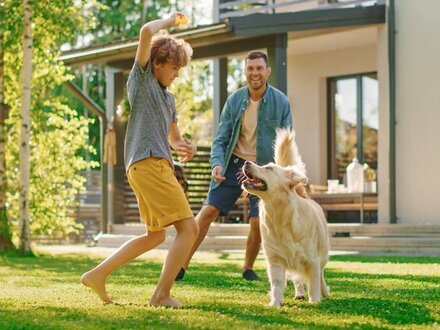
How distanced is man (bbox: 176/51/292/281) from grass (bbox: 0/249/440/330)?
2.06ft

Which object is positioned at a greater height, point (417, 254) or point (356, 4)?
point (356, 4)

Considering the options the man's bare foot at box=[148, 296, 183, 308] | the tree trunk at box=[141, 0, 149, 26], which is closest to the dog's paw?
the man's bare foot at box=[148, 296, 183, 308]

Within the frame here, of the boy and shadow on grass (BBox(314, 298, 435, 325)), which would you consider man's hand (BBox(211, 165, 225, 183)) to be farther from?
the boy

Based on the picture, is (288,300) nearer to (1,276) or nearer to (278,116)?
(278,116)

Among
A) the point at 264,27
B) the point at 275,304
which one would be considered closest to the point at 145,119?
the point at 275,304

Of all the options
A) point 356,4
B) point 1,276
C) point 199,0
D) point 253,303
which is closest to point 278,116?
point 253,303

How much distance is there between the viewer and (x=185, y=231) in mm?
6730

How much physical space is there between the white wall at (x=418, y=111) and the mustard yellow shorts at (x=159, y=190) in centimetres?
919

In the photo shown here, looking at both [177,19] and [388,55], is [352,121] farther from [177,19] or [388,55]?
[177,19]

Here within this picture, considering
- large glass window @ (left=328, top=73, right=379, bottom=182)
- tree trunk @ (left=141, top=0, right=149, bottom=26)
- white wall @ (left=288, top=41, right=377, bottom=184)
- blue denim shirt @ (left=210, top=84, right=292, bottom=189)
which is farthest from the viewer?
tree trunk @ (left=141, top=0, right=149, bottom=26)

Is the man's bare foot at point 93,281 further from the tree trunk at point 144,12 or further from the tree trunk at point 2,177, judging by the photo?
the tree trunk at point 144,12

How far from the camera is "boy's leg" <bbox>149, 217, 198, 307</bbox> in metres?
6.68

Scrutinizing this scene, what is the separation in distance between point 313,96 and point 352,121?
79cm

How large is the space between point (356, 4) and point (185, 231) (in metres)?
10.6
